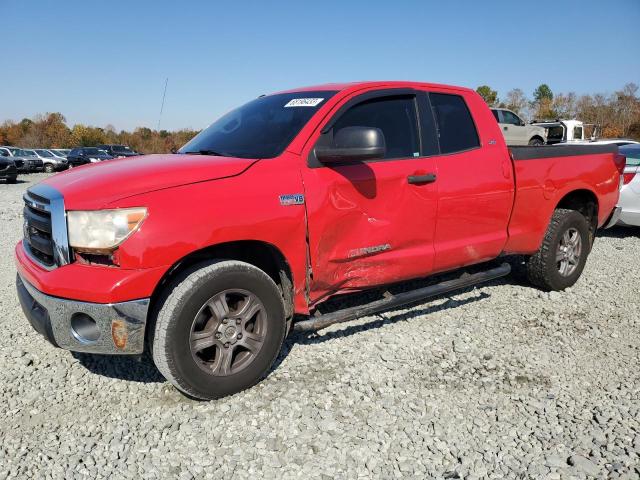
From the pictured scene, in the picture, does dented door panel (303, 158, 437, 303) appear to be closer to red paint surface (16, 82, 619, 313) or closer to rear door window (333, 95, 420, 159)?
red paint surface (16, 82, 619, 313)

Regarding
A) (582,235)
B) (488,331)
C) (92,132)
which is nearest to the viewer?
(488,331)

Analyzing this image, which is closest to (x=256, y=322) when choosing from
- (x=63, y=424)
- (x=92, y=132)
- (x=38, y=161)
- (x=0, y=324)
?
(x=63, y=424)

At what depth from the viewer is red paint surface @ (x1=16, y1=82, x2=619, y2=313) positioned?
2582 millimetres

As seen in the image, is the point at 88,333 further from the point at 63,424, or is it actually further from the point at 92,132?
the point at 92,132

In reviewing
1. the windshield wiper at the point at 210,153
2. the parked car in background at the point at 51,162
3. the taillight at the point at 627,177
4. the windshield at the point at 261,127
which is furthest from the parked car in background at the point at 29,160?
the taillight at the point at 627,177

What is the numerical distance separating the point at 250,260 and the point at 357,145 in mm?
978

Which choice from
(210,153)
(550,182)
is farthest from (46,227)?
(550,182)

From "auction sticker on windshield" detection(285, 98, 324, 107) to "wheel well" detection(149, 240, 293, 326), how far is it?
109 cm

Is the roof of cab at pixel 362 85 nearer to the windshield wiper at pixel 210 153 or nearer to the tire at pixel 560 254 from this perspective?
the windshield wiper at pixel 210 153

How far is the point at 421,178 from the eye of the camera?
3.56m

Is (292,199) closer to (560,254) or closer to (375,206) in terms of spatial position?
(375,206)

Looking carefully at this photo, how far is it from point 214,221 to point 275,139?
0.89m

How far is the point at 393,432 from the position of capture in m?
2.65

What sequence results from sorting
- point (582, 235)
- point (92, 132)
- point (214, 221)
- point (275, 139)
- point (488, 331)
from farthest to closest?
1. point (92, 132)
2. point (582, 235)
3. point (488, 331)
4. point (275, 139)
5. point (214, 221)
